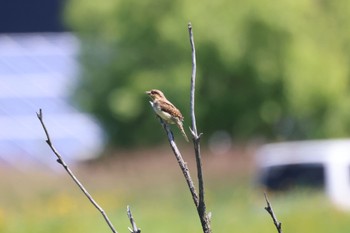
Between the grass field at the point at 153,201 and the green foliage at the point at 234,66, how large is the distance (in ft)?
15.0

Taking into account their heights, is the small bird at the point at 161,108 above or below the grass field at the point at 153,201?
below

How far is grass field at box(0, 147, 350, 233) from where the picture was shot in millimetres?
10062

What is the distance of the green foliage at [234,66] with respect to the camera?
1053 inches

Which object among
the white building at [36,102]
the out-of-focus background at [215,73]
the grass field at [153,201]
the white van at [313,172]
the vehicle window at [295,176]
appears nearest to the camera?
the grass field at [153,201]

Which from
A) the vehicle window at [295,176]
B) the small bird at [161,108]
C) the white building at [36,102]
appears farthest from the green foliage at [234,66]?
the small bird at [161,108]

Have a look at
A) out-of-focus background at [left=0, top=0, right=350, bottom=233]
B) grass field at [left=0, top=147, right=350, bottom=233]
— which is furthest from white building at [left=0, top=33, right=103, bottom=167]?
grass field at [left=0, top=147, right=350, bottom=233]

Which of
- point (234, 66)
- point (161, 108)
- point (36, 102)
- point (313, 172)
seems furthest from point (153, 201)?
point (36, 102)

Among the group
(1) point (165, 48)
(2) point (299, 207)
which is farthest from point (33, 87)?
(2) point (299, 207)

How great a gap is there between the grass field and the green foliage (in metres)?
4.58

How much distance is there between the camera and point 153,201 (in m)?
14.9

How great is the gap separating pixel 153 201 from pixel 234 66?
12701 millimetres

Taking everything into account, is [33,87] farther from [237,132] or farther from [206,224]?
[206,224]

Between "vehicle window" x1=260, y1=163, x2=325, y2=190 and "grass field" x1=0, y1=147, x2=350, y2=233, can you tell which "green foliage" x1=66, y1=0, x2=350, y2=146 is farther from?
"vehicle window" x1=260, y1=163, x2=325, y2=190

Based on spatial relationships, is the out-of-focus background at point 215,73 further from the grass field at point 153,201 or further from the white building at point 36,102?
the white building at point 36,102
